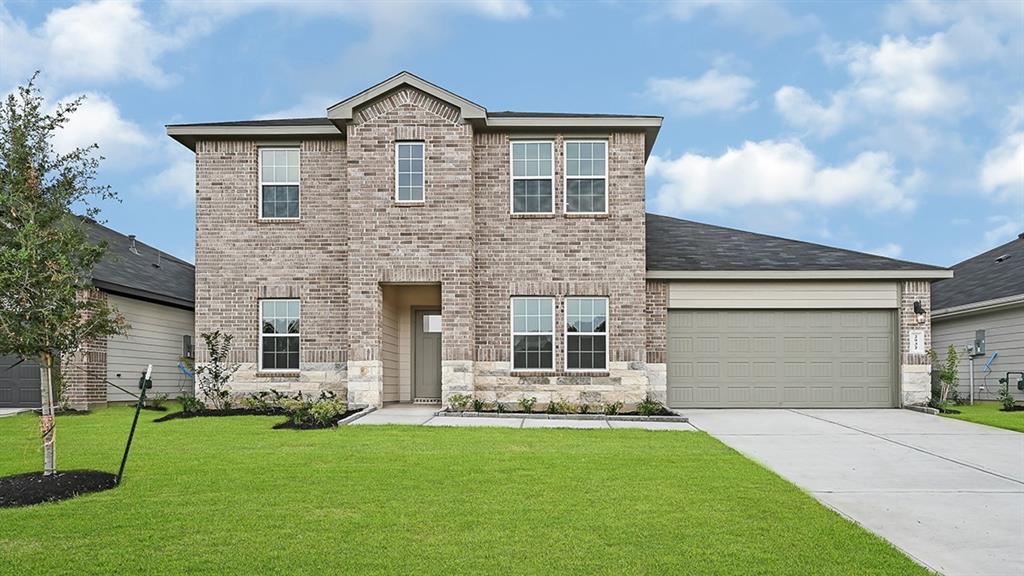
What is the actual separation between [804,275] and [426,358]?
28.6ft

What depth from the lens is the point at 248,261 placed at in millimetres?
17891

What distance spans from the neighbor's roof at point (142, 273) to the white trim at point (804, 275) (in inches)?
460

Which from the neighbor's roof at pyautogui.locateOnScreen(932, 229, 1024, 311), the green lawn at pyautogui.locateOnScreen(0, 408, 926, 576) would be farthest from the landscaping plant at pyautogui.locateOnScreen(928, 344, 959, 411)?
the green lawn at pyautogui.locateOnScreen(0, 408, 926, 576)

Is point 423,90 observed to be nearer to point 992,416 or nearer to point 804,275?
point 804,275

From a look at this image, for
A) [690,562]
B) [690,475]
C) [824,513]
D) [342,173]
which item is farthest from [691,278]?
[690,562]

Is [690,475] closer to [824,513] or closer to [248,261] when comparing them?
[824,513]

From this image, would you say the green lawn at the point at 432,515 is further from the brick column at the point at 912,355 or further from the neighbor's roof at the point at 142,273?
the brick column at the point at 912,355

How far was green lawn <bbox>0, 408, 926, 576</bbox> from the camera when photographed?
6.12 m

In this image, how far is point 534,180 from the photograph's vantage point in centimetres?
1766

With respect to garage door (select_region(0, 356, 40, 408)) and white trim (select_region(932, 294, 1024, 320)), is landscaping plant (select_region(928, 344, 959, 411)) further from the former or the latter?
garage door (select_region(0, 356, 40, 408))

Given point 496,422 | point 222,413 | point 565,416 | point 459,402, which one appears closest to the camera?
point 496,422

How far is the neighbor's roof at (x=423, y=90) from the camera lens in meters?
17.1

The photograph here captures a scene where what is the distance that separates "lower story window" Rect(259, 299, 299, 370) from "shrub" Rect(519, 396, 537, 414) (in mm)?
5015

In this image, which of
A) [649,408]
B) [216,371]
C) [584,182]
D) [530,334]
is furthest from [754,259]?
[216,371]
